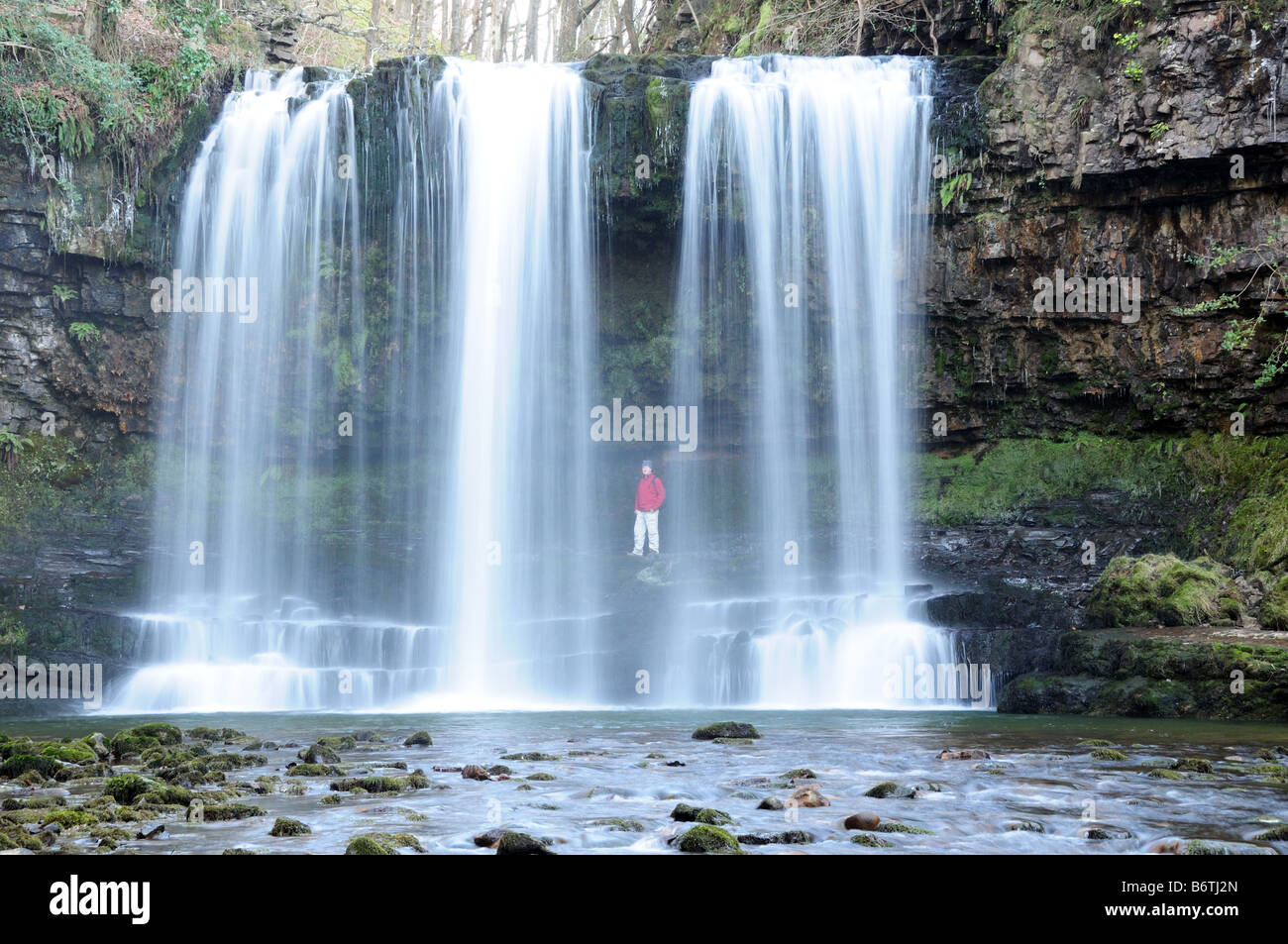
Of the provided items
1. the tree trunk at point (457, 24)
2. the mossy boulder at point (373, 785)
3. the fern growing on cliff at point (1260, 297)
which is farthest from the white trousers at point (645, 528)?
the tree trunk at point (457, 24)

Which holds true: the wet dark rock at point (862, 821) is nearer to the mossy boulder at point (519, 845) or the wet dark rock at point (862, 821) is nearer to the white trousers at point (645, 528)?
the mossy boulder at point (519, 845)

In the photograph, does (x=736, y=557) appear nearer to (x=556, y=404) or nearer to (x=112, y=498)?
(x=556, y=404)

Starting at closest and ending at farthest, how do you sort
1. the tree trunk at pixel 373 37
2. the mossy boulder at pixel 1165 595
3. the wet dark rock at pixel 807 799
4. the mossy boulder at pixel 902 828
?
the mossy boulder at pixel 902 828
the wet dark rock at pixel 807 799
the mossy boulder at pixel 1165 595
the tree trunk at pixel 373 37

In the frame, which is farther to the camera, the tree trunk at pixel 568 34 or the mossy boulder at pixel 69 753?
the tree trunk at pixel 568 34

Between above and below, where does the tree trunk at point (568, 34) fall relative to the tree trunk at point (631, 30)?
above

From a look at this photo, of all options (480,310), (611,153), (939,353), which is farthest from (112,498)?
(939,353)

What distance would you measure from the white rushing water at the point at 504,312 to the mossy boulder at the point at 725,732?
7024mm

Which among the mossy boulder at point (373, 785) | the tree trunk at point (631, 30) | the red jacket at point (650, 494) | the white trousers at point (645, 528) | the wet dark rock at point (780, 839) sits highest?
the tree trunk at point (631, 30)

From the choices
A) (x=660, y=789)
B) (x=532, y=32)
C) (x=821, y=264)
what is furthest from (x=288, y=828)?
(x=532, y=32)

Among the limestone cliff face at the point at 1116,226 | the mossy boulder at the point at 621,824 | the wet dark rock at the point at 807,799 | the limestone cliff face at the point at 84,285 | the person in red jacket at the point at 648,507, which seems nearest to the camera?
the mossy boulder at the point at 621,824

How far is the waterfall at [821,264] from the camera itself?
A: 19.9 m

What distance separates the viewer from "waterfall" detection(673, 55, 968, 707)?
19891 mm
